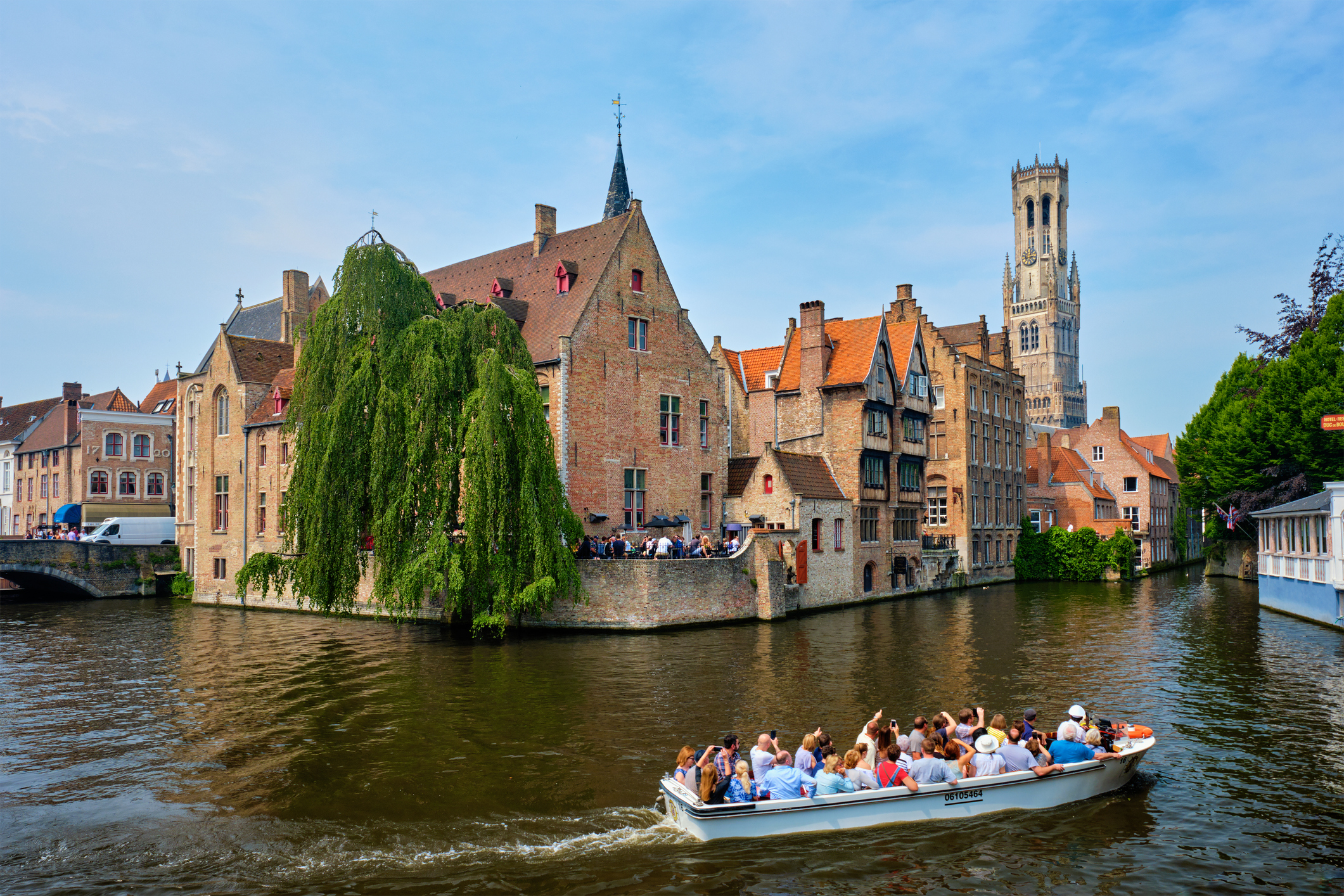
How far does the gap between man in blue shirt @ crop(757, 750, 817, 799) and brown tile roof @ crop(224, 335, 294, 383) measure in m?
39.6

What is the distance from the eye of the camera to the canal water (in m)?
11.5

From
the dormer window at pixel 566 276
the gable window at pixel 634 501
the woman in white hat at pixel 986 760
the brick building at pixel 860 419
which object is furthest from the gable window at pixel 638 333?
the woman in white hat at pixel 986 760

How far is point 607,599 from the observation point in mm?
31297

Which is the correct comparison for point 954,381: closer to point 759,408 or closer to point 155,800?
point 759,408

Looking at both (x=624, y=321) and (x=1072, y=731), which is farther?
(x=624, y=321)

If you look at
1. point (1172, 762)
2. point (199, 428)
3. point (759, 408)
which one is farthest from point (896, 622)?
point (199, 428)

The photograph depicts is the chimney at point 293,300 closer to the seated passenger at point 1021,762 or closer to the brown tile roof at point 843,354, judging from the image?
the brown tile roof at point 843,354

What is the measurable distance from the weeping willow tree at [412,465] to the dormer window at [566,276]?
937 cm

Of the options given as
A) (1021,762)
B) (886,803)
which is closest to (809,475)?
(1021,762)

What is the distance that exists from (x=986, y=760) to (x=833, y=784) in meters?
2.48

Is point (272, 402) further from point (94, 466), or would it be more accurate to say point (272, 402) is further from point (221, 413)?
point (94, 466)

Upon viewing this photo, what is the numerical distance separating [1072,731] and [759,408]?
33.0 m

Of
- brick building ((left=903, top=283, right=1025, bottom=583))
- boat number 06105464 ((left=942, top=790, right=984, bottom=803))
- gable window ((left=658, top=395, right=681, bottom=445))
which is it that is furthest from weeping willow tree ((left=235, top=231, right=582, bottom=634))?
brick building ((left=903, top=283, right=1025, bottom=583))

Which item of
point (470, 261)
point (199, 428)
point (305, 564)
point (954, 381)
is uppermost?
point (470, 261)
